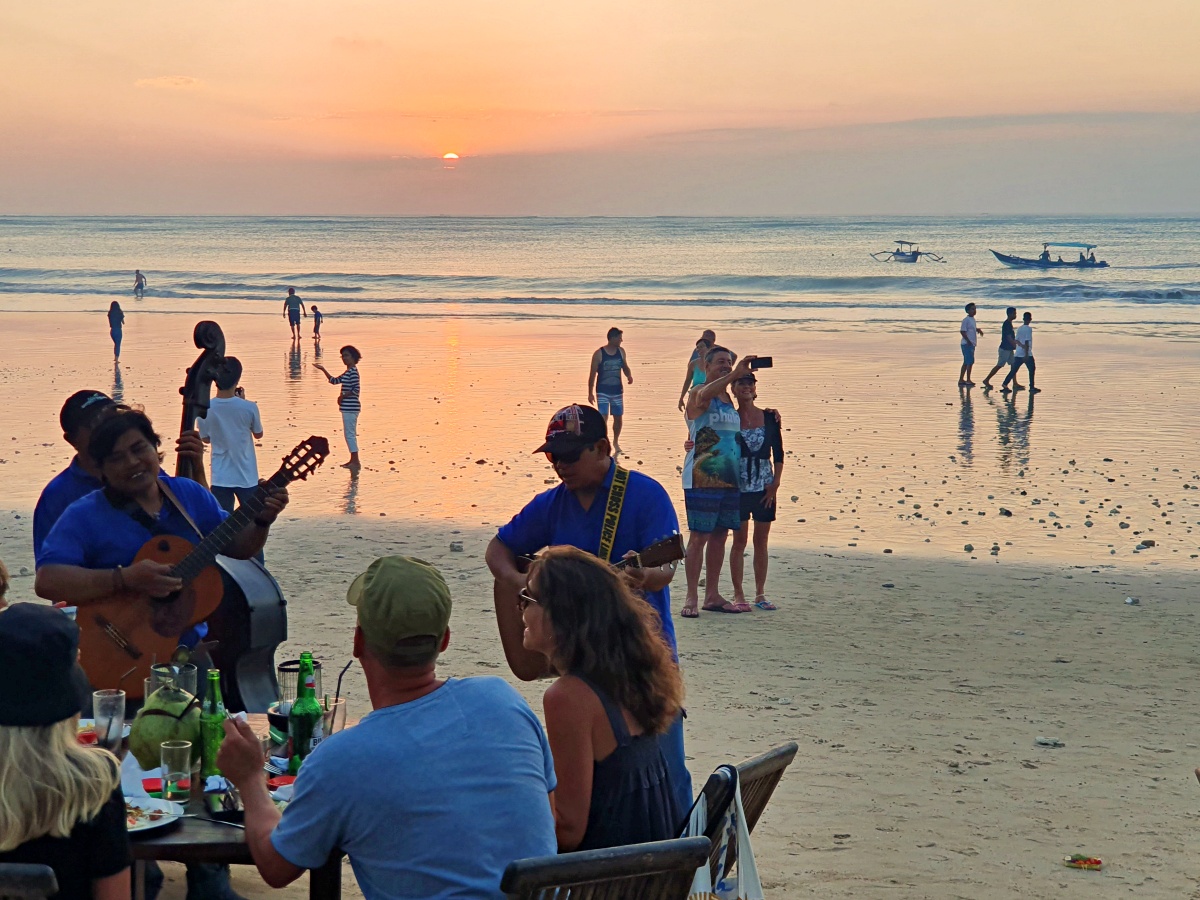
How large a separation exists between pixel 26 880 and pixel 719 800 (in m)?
1.65

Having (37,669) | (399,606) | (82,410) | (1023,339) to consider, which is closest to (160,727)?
Result: (37,669)

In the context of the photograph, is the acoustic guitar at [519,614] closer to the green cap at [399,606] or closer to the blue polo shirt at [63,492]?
the green cap at [399,606]

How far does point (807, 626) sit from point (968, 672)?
1.28 meters

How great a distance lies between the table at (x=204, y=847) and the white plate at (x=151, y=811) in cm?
2

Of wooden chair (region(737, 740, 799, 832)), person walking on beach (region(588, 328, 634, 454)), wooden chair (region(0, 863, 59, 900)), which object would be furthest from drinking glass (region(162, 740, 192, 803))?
person walking on beach (region(588, 328, 634, 454))

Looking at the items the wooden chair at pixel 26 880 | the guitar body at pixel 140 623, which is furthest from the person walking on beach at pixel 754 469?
the wooden chair at pixel 26 880

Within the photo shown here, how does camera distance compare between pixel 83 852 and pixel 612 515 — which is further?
pixel 612 515

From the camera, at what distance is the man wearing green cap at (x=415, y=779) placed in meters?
2.70

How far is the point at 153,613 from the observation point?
4.68 meters

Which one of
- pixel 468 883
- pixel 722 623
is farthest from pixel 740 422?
pixel 468 883

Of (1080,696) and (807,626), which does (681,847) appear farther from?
(807,626)

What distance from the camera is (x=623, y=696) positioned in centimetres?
340

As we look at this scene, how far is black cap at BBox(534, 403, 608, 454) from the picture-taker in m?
4.60

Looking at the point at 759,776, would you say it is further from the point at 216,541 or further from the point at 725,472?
the point at 725,472
